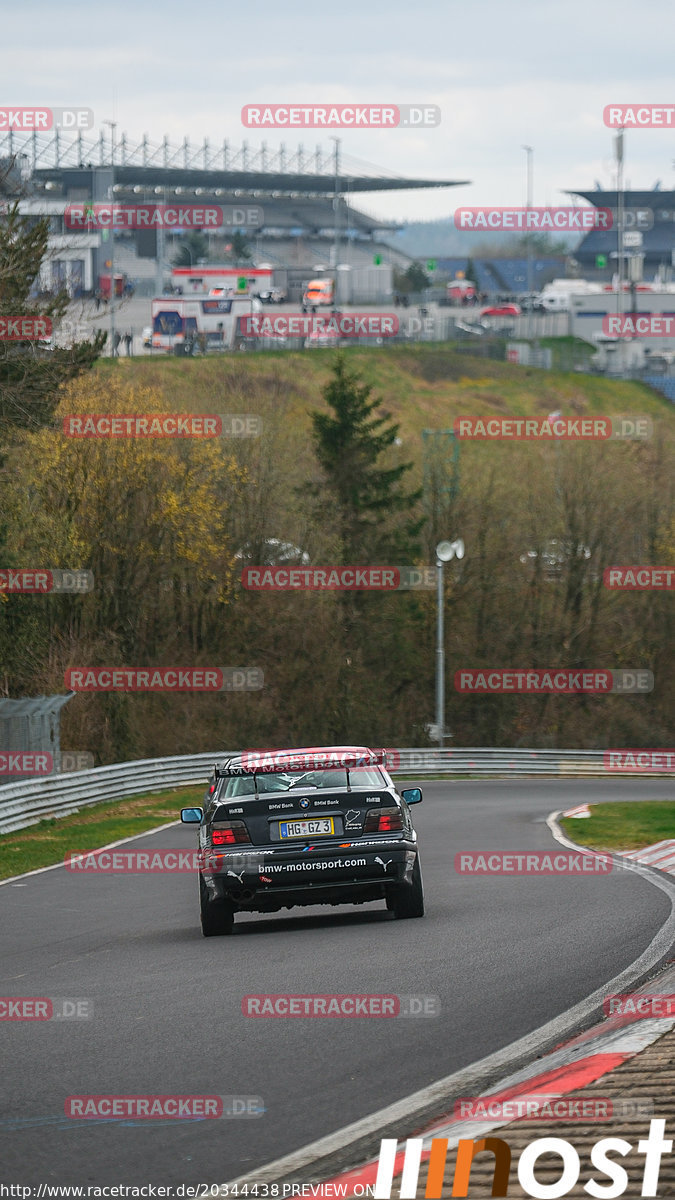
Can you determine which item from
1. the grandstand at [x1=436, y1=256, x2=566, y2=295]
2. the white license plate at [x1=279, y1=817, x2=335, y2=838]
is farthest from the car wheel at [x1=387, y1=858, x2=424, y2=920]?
the grandstand at [x1=436, y1=256, x2=566, y2=295]

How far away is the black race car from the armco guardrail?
1508 cm

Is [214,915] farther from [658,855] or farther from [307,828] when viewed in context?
[658,855]

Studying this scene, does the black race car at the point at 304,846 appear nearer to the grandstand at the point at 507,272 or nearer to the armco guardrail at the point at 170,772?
the armco guardrail at the point at 170,772

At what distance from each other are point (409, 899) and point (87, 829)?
619 inches

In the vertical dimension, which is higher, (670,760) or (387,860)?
(387,860)

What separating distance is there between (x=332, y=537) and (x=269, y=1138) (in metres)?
48.7

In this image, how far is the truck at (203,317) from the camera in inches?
3573

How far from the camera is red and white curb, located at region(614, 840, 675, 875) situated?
17438mm

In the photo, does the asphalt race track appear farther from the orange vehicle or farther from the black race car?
the orange vehicle

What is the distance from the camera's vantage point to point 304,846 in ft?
38.3

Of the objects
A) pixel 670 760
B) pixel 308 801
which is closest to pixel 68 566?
pixel 670 760

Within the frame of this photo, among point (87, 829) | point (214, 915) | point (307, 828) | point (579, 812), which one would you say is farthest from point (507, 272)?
point (214, 915)

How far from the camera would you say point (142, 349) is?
90625 mm

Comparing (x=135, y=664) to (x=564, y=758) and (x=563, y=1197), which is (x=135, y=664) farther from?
(x=563, y=1197)
